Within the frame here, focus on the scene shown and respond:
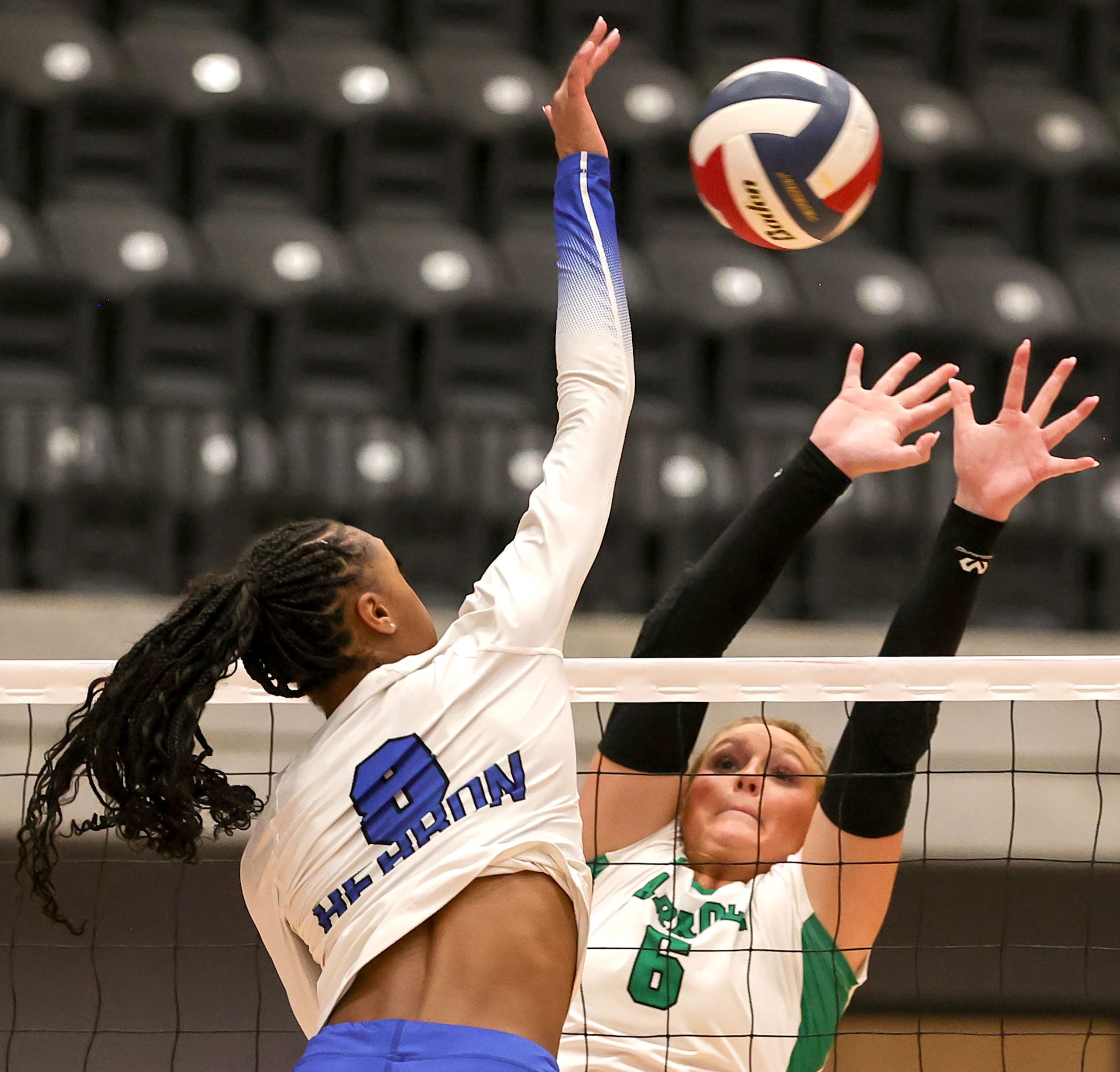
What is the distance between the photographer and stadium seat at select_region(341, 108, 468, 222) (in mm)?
6844

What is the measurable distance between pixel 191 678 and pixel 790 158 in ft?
6.70

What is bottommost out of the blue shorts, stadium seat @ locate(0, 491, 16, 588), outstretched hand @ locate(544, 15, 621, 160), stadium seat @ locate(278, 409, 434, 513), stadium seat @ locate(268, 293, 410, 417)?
stadium seat @ locate(0, 491, 16, 588)

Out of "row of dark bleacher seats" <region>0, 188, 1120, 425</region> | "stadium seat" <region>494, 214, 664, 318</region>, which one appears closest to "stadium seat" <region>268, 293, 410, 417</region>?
"row of dark bleacher seats" <region>0, 188, 1120, 425</region>

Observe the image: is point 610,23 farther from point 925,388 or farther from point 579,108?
point 579,108

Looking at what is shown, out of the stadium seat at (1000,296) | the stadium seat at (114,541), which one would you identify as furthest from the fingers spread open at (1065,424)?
the stadium seat at (1000,296)

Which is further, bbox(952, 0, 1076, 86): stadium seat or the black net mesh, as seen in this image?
bbox(952, 0, 1076, 86): stadium seat

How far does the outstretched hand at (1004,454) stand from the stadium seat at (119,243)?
4144 millimetres

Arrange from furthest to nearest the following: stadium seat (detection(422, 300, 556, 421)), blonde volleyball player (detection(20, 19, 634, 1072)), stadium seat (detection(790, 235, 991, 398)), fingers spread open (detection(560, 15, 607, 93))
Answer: stadium seat (detection(790, 235, 991, 398)) < stadium seat (detection(422, 300, 556, 421)) < fingers spread open (detection(560, 15, 607, 93)) < blonde volleyball player (detection(20, 19, 634, 1072))

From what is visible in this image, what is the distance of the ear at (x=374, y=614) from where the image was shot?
2.13 meters

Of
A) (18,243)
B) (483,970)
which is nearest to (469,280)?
(18,243)

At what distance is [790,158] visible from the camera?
3.49 m

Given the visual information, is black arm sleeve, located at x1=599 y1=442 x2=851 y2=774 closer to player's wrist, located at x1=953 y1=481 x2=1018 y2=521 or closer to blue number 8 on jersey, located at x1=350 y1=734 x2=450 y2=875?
player's wrist, located at x1=953 y1=481 x2=1018 y2=521

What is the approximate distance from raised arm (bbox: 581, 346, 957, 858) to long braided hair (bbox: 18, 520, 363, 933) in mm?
1002

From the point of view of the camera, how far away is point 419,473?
603cm
